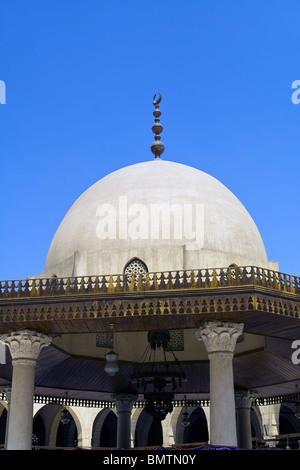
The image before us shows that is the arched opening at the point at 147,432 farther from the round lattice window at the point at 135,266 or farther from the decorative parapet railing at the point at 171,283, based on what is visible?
the decorative parapet railing at the point at 171,283

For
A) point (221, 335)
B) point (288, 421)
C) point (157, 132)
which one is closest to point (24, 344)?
point (221, 335)

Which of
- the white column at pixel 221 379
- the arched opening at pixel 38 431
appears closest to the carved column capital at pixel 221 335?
the white column at pixel 221 379

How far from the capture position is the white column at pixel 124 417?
21.6 m

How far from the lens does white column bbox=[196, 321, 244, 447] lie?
13.4 metres

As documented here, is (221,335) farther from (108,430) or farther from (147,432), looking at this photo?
(108,430)

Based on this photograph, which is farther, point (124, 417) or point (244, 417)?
point (124, 417)

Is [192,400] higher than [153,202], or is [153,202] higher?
[153,202]

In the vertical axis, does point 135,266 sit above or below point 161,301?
above

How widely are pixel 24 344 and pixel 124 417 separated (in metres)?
8.09

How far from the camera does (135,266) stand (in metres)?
17.8

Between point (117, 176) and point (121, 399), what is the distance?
23.7 feet
